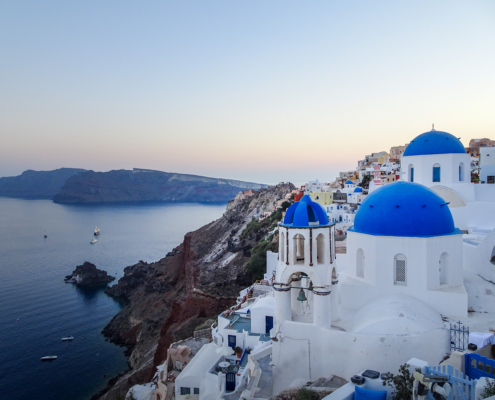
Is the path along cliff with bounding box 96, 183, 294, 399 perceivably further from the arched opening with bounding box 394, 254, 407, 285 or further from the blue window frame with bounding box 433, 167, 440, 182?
the arched opening with bounding box 394, 254, 407, 285

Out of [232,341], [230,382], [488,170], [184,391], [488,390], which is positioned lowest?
[184,391]

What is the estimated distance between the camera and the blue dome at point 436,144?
1798 cm

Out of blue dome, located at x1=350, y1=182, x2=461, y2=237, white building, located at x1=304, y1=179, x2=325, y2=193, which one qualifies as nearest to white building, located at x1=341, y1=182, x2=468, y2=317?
blue dome, located at x1=350, y1=182, x2=461, y2=237

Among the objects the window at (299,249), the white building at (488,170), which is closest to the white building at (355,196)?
the white building at (488,170)

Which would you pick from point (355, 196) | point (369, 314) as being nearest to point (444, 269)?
point (369, 314)

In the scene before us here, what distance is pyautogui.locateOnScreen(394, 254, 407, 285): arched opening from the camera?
424 inches

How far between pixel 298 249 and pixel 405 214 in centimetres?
349

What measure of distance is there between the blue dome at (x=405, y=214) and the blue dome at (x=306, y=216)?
240 centimetres

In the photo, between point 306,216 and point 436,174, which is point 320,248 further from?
point 436,174

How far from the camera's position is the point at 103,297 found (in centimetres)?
4147

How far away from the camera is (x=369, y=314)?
9.84 metres

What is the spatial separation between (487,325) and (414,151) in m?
10.9

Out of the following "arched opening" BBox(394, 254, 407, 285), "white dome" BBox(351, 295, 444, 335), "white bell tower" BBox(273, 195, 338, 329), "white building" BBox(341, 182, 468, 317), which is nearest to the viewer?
"white dome" BBox(351, 295, 444, 335)

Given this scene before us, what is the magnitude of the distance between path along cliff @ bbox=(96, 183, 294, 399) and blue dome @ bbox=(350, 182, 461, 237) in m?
15.2
